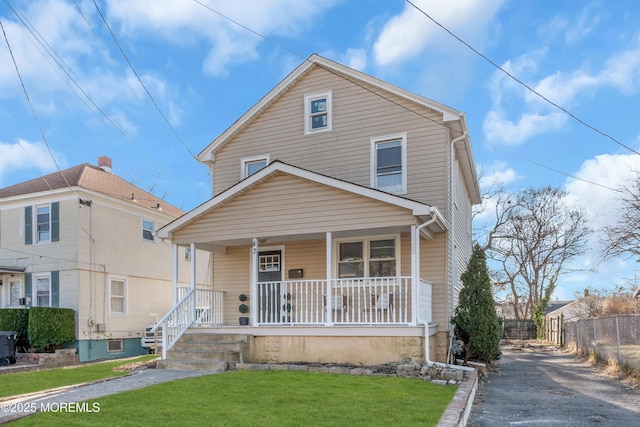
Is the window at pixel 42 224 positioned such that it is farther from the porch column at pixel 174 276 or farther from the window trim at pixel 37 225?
the porch column at pixel 174 276

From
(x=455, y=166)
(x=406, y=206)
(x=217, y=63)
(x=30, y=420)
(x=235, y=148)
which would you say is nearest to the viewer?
(x=30, y=420)

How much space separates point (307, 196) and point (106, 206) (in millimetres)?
9533


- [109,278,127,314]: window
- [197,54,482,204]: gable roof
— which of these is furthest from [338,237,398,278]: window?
[109,278,127,314]: window

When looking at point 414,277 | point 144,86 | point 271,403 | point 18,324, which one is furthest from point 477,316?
point 18,324

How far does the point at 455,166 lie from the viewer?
13.0m

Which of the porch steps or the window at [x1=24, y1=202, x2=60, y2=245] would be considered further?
the window at [x1=24, y1=202, x2=60, y2=245]

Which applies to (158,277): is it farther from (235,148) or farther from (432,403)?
(432,403)

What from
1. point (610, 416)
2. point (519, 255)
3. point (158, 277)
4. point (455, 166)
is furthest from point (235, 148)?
point (519, 255)

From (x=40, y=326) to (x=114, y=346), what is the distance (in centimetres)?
300

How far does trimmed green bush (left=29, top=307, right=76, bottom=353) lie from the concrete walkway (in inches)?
241

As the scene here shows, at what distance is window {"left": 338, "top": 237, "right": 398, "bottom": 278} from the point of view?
11758 mm

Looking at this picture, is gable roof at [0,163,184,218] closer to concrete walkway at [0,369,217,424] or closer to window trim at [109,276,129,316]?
window trim at [109,276,129,316]

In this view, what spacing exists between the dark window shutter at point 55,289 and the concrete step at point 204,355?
24.0ft

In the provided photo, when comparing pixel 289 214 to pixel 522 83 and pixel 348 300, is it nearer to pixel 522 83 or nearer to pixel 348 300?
pixel 348 300
